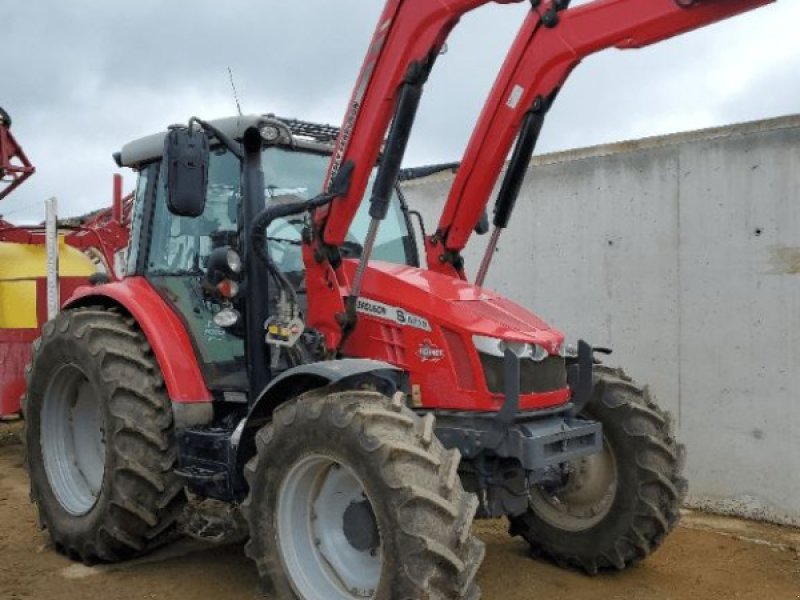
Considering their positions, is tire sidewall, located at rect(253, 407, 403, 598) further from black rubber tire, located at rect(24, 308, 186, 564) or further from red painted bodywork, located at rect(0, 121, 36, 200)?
red painted bodywork, located at rect(0, 121, 36, 200)

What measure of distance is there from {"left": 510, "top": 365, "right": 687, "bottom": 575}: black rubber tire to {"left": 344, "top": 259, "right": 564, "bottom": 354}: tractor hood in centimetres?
69

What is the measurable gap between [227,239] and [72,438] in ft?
5.50

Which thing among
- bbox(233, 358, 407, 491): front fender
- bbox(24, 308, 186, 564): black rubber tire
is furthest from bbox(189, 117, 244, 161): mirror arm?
bbox(233, 358, 407, 491): front fender

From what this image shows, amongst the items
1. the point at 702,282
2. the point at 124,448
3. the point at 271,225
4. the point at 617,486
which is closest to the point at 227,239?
the point at 271,225

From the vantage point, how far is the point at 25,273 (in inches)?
304

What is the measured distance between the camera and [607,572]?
4289mm

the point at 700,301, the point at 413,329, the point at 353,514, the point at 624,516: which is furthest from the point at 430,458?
the point at 700,301

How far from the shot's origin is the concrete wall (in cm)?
533

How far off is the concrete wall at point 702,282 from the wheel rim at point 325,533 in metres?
3.33

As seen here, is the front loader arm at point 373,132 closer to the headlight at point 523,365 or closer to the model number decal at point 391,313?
the model number decal at point 391,313

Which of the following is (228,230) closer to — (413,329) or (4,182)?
(413,329)

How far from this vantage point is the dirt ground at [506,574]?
156 inches

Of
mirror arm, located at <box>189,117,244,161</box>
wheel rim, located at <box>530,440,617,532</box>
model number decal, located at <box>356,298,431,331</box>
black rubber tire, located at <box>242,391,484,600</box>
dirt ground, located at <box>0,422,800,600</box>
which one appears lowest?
dirt ground, located at <box>0,422,800,600</box>

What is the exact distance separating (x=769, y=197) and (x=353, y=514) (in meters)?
3.81
